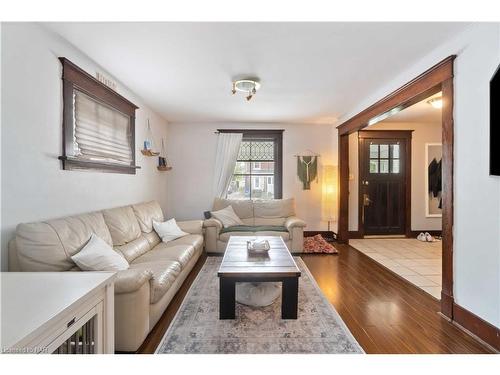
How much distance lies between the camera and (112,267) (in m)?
1.98

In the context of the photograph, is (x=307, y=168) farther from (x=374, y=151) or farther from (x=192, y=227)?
(x=192, y=227)

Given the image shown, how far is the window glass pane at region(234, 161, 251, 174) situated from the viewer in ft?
18.1

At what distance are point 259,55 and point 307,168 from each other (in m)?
3.27

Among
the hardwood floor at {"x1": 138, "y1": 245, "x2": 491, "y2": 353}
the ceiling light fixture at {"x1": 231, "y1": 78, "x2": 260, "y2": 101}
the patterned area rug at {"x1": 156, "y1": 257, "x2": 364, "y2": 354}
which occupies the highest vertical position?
the ceiling light fixture at {"x1": 231, "y1": 78, "x2": 260, "y2": 101}

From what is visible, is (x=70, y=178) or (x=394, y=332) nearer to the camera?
(x=394, y=332)

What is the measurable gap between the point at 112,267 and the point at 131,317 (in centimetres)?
45

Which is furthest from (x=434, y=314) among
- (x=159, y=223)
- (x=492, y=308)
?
(x=159, y=223)

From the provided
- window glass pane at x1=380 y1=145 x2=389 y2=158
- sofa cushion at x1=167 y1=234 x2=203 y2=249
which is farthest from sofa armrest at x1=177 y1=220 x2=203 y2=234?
window glass pane at x1=380 y1=145 x2=389 y2=158

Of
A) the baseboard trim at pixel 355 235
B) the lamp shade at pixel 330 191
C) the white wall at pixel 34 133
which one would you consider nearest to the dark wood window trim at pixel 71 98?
the white wall at pixel 34 133

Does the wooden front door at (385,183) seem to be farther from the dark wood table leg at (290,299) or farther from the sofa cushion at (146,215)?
the sofa cushion at (146,215)

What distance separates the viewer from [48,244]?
5.89ft

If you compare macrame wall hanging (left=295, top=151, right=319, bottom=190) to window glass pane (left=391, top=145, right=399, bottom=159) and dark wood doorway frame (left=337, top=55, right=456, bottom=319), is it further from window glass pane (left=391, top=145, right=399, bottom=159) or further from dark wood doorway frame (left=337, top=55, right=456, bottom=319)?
dark wood doorway frame (left=337, top=55, right=456, bottom=319)
